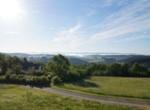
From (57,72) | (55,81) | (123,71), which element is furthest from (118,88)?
(123,71)

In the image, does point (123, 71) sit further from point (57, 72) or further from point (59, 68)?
point (57, 72)

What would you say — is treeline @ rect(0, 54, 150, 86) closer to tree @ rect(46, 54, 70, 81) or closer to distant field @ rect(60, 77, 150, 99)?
tree @ rect(46, 54, 70, 81)

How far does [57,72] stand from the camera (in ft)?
284

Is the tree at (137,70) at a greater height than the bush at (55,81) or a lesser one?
greater

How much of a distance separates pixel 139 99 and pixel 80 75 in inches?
1859

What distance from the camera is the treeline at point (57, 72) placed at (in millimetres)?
80062

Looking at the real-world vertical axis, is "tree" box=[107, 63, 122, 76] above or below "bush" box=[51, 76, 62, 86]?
above

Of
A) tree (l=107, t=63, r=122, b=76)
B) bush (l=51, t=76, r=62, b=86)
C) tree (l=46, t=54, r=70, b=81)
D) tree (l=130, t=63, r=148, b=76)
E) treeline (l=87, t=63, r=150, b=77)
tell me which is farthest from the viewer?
tree (l=107, t=63, r=122, b=76)

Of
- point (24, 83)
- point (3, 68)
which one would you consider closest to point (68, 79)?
point (24, 83)

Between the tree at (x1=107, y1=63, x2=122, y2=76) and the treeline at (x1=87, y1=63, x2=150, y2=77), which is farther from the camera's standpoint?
the tree at (x1=107, y1=63, x2=122, y2=76)

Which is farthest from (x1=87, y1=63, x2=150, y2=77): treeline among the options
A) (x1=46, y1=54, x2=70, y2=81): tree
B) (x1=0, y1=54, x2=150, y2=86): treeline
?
(x1=46, y1=54, x2=70, y2=81): tree

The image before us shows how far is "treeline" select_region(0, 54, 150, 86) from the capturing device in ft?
263

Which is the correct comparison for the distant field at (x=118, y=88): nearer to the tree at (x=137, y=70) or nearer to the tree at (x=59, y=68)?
the tree at (x=59, y=68)

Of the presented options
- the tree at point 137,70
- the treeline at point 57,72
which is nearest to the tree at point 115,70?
the treeline at point 57,72
